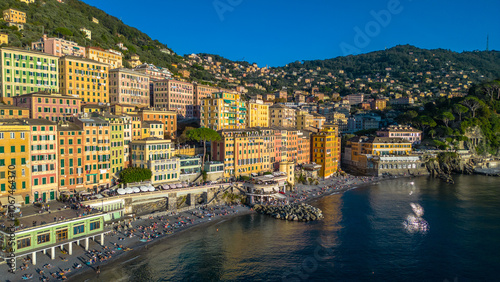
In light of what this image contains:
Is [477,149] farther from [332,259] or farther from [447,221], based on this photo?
[332,259]

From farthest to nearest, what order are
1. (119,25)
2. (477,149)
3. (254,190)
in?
(119,25)
(477,149)
(254,190)

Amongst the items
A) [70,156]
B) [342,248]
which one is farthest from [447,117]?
[70,156]

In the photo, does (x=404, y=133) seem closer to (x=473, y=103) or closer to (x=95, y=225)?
(x=473, y=103)

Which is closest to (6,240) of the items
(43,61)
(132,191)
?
(132,191)

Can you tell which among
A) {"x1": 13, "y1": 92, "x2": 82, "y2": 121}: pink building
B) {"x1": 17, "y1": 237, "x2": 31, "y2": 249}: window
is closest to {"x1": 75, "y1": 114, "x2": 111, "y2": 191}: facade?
{"x1": 13, "y1": 92, "x2": 82, "y2": 121}: pink building

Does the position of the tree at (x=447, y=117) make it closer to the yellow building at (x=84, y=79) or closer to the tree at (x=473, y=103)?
the tree at (x=473, y=103)

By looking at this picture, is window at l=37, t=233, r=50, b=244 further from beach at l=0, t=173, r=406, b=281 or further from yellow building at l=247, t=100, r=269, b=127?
yellow building at l=247, t=100, r=269, b=127

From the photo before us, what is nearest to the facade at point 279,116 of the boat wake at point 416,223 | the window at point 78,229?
the boat wake at point 416,223
